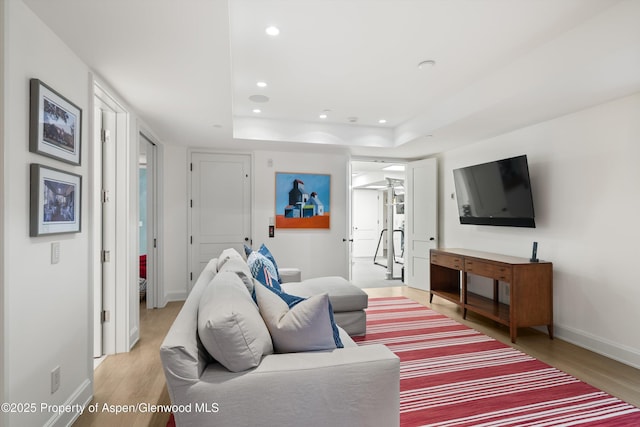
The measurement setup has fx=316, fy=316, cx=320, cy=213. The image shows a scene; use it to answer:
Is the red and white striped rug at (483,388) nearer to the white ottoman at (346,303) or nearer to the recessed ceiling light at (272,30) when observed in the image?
the white ottoman at (346,303)

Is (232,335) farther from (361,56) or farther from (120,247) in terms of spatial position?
(361,56)

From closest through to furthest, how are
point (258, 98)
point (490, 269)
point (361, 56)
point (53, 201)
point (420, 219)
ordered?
point (53, 201) → point (361, 56) → point (490, 269) → point (258, 98) → point (420, 219)

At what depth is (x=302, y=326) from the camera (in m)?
1.52

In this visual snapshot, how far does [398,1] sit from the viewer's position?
201 centimetres

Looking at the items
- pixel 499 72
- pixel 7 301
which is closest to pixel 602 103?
pixel 499 72

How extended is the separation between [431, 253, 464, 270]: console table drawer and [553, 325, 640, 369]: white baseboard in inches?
44.3

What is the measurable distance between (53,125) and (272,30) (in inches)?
60.2

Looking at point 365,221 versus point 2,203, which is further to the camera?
point 365,221

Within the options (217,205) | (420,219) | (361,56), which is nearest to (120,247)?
(217,205)

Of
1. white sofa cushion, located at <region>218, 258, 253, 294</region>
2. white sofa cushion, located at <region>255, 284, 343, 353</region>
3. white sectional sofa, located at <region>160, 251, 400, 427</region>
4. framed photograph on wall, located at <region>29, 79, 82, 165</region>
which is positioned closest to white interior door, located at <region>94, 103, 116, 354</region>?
framed photograph on wall, located at <region>29, 79, 82, 165</region>

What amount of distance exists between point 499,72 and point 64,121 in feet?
11.2

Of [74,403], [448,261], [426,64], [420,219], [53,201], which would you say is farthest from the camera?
[420,219]

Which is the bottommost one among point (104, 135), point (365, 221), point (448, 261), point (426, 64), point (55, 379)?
point (55, 379)

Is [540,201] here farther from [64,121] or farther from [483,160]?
[64,121]
